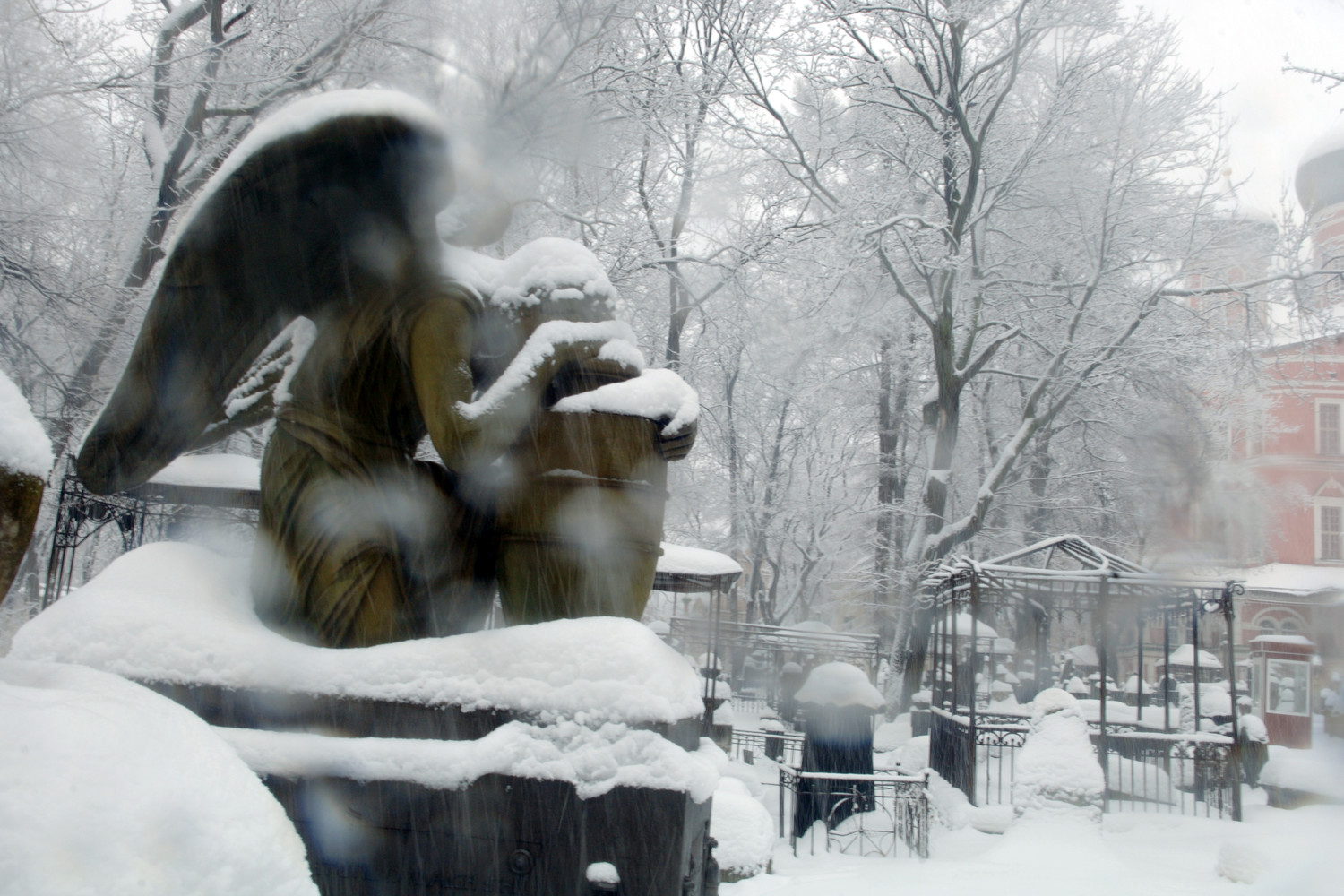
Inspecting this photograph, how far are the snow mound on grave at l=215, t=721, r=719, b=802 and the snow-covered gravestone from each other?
1049 millimetres

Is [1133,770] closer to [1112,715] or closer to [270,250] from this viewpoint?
[1112,715]

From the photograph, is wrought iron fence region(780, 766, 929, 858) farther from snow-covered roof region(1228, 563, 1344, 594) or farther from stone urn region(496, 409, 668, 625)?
stone urn region(496, 409, 668, 625)

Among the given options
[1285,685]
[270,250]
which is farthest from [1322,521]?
[270,250]

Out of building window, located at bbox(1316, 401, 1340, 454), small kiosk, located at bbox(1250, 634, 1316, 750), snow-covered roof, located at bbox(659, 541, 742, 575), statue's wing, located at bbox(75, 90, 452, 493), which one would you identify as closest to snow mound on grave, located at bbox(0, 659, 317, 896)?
statue's wing, located at bbox(75, 90, 452, 493)

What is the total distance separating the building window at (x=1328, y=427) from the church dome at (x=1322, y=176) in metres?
3.23

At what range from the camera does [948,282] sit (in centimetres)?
1630

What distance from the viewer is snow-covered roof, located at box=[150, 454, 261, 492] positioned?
7180 millimetres

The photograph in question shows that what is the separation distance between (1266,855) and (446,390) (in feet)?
24.0

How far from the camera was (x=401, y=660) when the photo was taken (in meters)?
2.13

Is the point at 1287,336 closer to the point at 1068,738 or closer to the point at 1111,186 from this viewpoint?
the point at 1111,186

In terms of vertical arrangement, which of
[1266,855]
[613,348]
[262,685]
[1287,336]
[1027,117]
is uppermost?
[1027,117]

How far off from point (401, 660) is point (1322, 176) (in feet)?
48.0

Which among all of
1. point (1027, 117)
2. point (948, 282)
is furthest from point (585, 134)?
point (1027, 117)

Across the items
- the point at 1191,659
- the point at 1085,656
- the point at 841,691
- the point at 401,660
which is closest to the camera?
the point at 401,660
